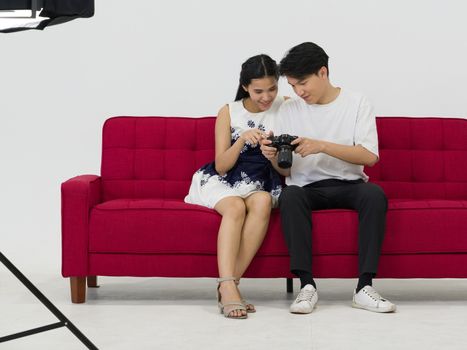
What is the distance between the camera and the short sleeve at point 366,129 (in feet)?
12.8

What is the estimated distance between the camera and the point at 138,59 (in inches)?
207

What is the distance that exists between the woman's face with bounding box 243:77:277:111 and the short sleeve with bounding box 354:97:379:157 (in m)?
0.37

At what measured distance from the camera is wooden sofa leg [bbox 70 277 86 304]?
383cm

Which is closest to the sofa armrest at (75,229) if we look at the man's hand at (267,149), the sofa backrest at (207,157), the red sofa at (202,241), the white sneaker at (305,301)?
the red sofa at (202,241)

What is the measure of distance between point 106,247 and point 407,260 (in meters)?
1.21

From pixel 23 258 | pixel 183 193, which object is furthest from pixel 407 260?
pixel 23 258

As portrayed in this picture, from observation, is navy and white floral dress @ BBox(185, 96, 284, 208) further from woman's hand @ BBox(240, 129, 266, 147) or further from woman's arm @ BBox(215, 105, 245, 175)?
woman's hand @ BBox(240, 129, 266, 147)

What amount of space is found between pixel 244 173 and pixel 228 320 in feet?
2.43

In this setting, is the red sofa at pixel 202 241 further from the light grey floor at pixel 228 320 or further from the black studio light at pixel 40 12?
the black studio light at pixel 40 12

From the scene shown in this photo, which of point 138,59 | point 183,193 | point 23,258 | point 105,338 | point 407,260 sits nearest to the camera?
point 105,338

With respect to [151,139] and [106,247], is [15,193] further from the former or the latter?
[106,247]

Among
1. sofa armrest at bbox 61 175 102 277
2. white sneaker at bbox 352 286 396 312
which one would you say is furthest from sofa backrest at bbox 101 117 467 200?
white sneaker at bbox 352 286 396 312

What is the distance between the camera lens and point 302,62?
3846mm

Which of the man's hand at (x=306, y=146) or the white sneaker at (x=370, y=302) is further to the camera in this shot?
the man's hand at (x=306, y=146)
